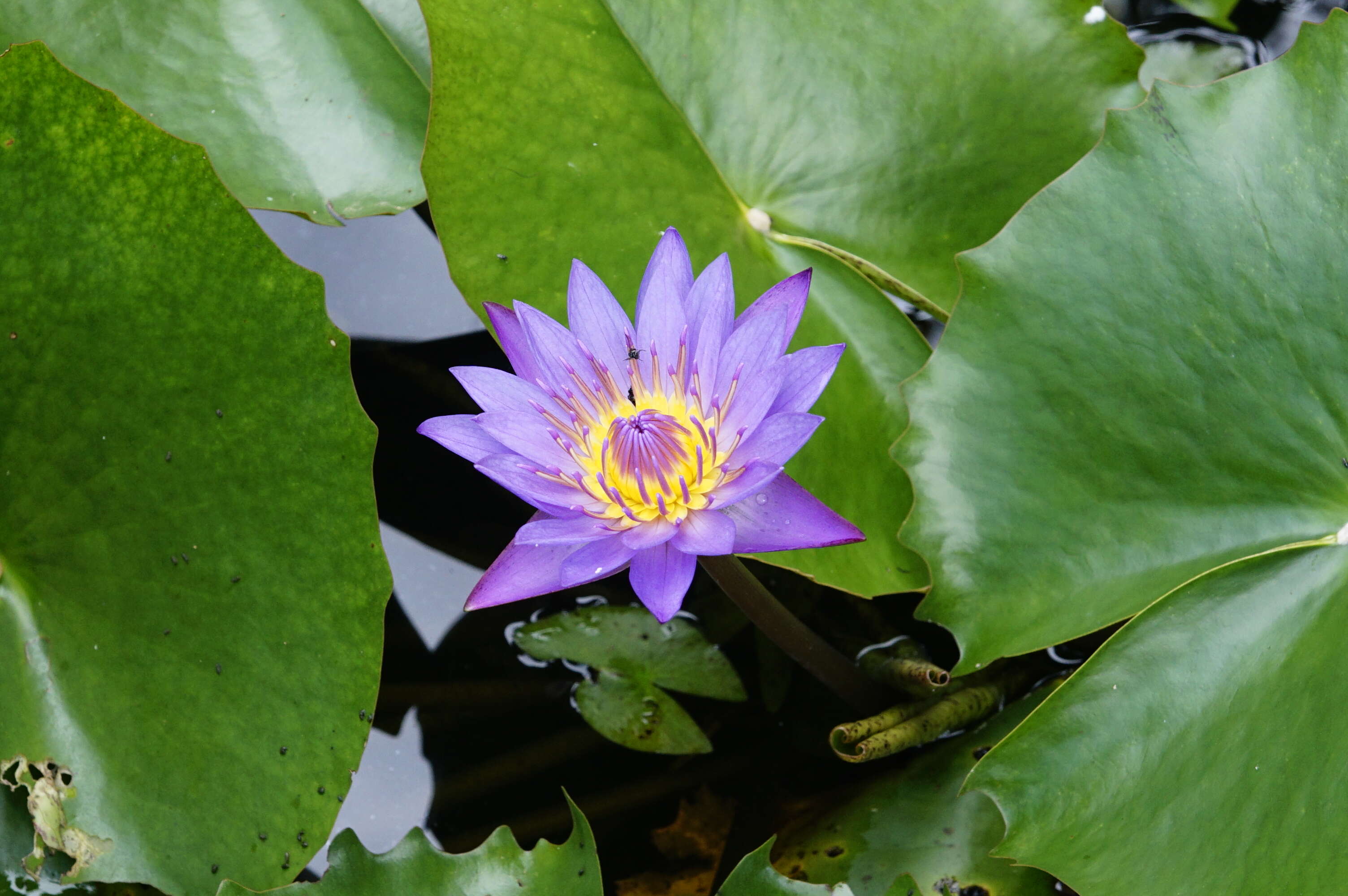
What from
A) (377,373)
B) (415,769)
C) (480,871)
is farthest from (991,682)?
(377,373)

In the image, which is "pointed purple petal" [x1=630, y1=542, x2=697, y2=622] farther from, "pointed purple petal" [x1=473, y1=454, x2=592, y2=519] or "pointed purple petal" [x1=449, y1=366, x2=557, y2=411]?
"pointed purple petal" [x1=449, y1=366, x2=557, y2=411]

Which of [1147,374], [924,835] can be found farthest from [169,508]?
[1147,374]

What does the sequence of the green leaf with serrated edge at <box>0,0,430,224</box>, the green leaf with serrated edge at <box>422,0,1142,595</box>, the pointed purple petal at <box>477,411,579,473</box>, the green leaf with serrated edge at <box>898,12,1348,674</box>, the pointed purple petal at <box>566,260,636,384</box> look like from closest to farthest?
the pointed purple petal at <box>477,411,579,473</box> < the pointed purple petal at <box>566,260,636,384</box> < the green leaf with serrated edge at <box>898,12,1348,674</box> < the green leaf with serrated edge at <box>422,0,1142,595</box> < the green leaf with serrated edge at <box>0,0,430,224</box>

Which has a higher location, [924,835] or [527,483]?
[527,483]

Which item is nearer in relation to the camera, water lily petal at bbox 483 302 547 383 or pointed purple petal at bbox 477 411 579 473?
pointed purple petal at bbox 477 411 579 473

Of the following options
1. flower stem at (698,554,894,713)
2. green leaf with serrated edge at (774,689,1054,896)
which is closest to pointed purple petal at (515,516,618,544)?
flower stem at (698,554,894,713)

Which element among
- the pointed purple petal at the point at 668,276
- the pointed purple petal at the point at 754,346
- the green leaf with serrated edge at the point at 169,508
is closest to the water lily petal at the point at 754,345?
the pointed purple petal at the point at 754,346

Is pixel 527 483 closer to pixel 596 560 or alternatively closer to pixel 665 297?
pixel 596 560

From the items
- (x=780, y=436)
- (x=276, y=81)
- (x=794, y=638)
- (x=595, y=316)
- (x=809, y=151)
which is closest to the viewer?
(x=780, y=436)
